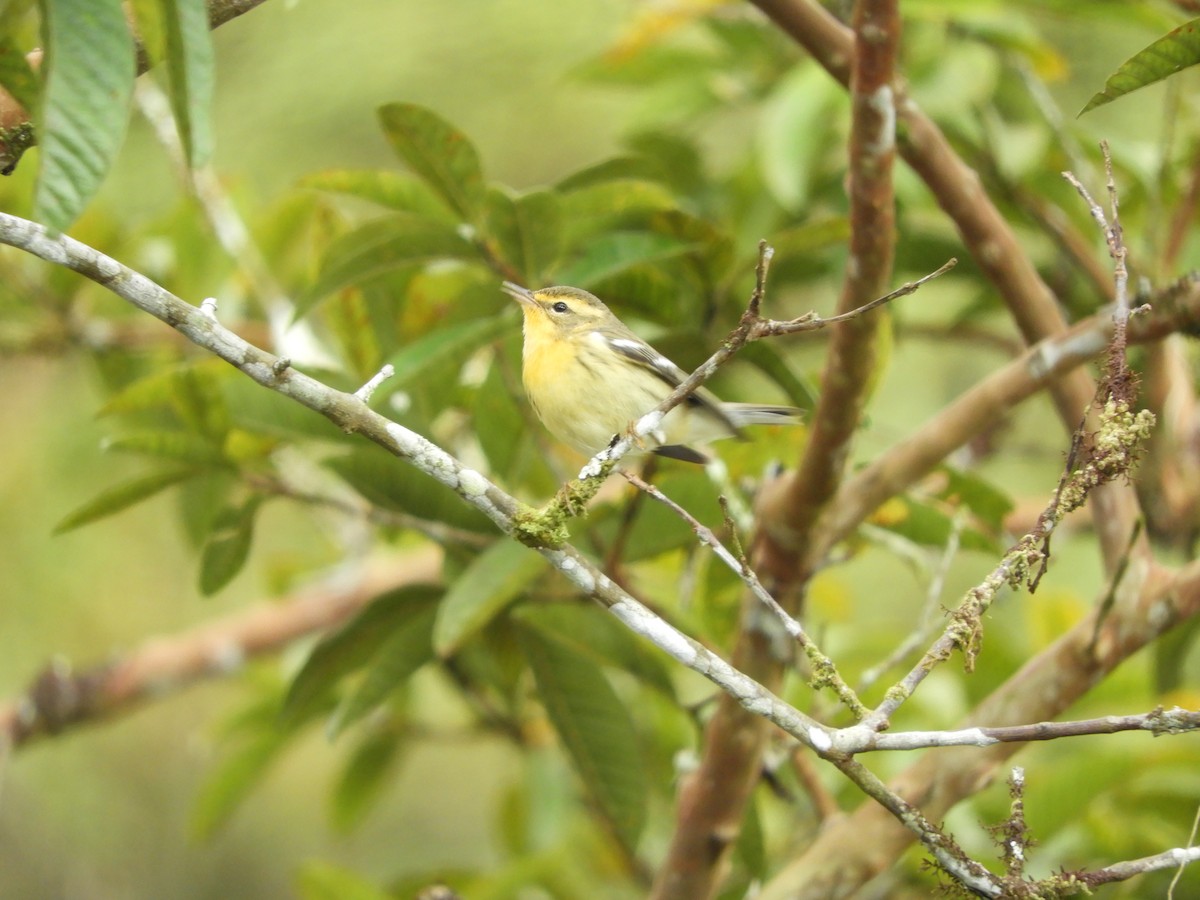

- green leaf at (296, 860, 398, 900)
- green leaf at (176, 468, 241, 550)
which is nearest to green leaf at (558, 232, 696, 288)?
green leaf at (176, 468, 241, 550)

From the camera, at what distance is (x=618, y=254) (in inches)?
93.4

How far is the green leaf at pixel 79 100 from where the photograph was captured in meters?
1.09

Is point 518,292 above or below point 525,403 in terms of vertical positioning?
above

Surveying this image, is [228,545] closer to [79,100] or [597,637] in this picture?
[597,637]

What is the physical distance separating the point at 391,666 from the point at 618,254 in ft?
3.10

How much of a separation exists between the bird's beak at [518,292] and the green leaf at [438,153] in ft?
0.51

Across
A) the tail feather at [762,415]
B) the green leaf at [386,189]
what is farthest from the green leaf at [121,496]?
the tail feather at [762,415]

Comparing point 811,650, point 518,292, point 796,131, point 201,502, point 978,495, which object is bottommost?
point 201,502

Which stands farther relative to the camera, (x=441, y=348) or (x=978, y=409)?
(x=441, y=348)

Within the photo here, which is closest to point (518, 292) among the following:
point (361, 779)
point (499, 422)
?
point (499, 422)

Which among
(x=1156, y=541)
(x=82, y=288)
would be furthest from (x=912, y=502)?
(x=82, y=288)

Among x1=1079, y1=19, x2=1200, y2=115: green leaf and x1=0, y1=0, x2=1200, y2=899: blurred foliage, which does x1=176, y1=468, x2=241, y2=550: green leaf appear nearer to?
x1=0, y1=0, x2=1200, y2=899: blurred foliage

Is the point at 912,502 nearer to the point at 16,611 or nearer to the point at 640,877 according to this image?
the point at 640,877

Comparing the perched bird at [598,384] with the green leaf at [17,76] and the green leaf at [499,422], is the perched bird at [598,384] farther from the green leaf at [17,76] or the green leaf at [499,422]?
the green leaf at [17,76]
